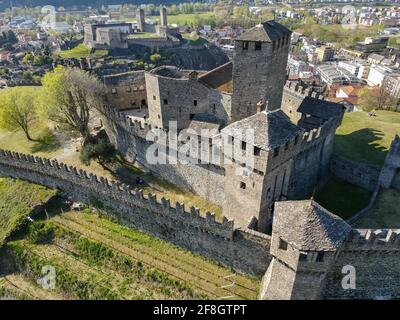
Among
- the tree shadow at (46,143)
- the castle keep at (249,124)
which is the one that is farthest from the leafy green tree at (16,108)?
the castle keep at (249,124)

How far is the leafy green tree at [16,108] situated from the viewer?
3403cm

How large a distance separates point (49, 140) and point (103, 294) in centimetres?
2163

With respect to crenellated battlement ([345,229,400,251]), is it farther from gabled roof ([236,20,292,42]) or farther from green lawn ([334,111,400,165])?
gabled roof ([236,20,292,42])

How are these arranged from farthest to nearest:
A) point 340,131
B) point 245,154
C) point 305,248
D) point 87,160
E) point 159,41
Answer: point 159,41
point 340,131
point 87,160
point 245,154
point 305,248

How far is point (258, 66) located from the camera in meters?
24.4

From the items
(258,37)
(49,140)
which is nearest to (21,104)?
(49,140)

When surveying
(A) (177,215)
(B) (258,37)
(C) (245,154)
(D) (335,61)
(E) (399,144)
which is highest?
(B) (258,37)

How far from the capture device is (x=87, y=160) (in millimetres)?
28266

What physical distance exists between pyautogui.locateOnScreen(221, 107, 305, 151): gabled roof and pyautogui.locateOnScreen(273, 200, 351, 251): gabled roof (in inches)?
149

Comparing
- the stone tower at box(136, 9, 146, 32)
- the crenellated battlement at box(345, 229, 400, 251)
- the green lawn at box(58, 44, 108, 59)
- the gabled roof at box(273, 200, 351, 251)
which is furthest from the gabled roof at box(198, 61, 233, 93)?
the stone tower at box(136, 9, 146, 32)

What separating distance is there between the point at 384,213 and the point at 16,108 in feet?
119

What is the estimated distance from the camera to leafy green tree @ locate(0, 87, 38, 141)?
34031mm

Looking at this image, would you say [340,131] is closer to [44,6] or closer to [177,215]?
[177,215]

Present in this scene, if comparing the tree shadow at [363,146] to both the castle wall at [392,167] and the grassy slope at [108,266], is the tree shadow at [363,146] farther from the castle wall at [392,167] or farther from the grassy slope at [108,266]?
the grassy slope at [108,266]
